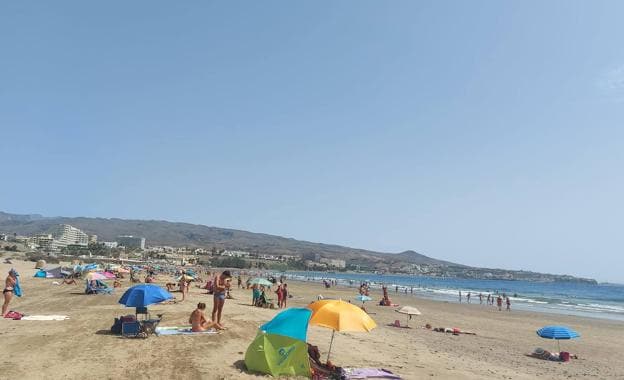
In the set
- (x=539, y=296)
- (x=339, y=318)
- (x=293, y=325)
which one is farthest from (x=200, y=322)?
(x=539, y=296)

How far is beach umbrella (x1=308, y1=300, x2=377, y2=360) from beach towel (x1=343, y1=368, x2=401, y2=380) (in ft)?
3.34

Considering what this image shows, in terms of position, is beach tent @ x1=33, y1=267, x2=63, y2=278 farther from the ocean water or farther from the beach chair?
the ocean water

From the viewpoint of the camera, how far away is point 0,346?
10.4 m

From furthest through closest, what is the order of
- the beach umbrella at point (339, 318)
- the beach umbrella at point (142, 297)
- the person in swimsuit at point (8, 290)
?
the person in swimsuit at point (8, 290) < the beach umbrella at point (142, 297) < the beach umbrella at point (339, 318)

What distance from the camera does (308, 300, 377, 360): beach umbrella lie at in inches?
347

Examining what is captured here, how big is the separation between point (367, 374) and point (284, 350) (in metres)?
1.85

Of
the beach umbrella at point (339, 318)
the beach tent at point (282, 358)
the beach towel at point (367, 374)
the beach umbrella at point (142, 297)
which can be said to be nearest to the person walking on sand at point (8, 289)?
the beach umbrella at point (142, 297)

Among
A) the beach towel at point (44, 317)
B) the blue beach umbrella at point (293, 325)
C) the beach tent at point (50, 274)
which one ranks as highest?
the blue beach umbrella at point (293, 325)

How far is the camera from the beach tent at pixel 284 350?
895 centimetres

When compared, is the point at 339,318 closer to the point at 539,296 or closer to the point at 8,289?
the point at 8,289

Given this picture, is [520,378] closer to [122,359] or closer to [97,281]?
[122,359]

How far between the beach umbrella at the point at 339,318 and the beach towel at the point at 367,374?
1.02m

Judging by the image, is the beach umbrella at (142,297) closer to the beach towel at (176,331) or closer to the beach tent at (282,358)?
the beach towel at (176,331)

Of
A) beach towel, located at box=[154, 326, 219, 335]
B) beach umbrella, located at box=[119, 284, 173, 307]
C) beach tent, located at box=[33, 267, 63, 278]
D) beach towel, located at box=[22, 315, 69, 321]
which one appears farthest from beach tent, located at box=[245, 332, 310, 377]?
beach tent, located at box=[33, 267, 63, 278]
